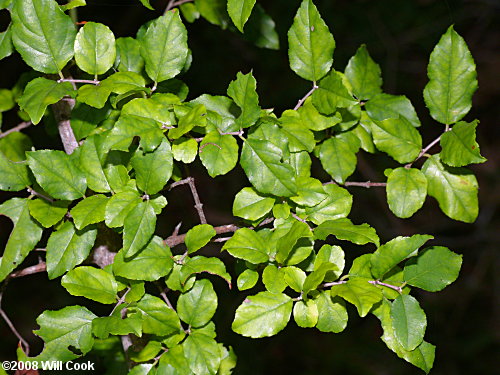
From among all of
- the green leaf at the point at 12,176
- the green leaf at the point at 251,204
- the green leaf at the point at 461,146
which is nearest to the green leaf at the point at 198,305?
the green leaf at the point at 251,204

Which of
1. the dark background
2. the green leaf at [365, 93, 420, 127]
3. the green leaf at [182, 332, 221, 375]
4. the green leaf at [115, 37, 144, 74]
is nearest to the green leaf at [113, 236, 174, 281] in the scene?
the green leaf at [182, 332, 221, 375]

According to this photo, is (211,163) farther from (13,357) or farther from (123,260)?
(13,357)

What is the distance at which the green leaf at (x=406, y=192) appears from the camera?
3.37 ft

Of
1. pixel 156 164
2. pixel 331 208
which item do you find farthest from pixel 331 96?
pixel 156 164

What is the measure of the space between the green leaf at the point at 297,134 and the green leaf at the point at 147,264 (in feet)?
0.88

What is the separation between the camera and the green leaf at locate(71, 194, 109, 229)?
3.06ft

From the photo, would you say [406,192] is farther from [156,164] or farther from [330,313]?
[156,164]

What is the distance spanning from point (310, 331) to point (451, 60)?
7.62 feet

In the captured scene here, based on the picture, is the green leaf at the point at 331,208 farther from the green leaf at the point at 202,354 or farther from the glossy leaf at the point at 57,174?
the glossy leaf at the point at 57,174

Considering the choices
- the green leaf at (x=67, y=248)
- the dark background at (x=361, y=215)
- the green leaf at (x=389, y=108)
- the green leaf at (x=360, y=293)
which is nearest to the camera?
the green leaf at (x=360, y=293)

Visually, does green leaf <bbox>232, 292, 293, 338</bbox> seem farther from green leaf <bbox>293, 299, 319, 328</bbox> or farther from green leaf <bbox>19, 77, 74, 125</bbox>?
green leaf <bbox>19, 77, 74, 125</bbox>

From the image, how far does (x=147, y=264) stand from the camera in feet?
3.09

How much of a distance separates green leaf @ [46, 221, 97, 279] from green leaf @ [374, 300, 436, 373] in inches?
18.9

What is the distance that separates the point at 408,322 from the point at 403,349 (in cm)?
5
